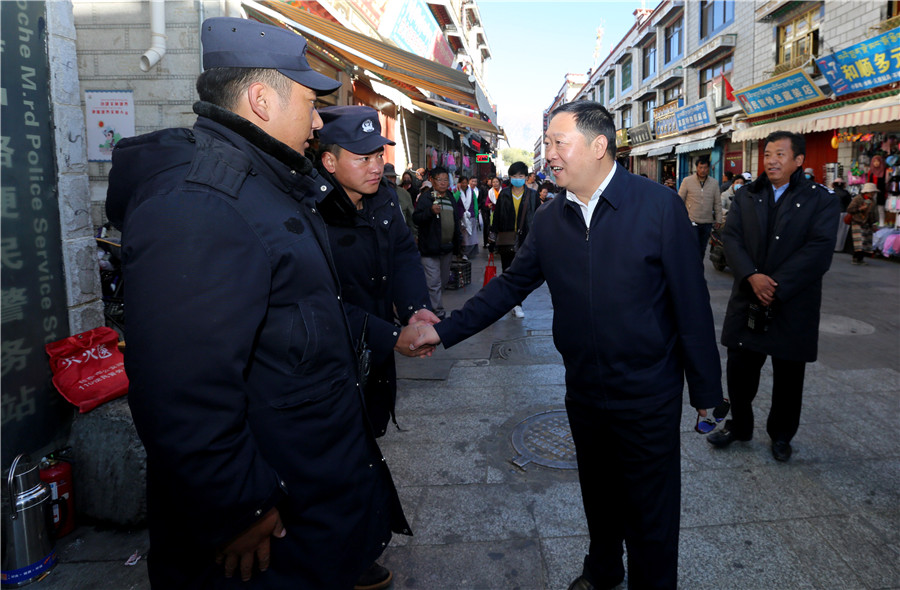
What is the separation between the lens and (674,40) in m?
30.6

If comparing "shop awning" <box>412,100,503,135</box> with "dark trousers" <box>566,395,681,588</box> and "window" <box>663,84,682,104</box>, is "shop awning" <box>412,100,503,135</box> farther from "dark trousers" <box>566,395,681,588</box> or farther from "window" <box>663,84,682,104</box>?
"window" <box>663,84,682,104</box>

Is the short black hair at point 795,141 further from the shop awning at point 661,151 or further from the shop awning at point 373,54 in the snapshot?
the shop awning at point 661,151

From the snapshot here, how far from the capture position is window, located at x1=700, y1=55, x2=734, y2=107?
23.8 m

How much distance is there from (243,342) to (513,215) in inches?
330

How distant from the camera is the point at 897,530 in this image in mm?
3078

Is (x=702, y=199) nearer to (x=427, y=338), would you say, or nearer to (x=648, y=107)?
(x=427, y=338)

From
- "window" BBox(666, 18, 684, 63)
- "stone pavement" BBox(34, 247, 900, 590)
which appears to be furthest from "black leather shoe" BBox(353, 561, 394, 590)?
"window" BBox(666, 18, 684, 63)

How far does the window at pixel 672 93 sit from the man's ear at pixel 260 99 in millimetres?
31735

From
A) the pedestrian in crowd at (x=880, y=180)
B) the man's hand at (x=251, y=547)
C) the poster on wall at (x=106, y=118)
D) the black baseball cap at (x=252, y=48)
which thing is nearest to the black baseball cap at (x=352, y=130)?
the black baseball cap at (x=252, y=48)

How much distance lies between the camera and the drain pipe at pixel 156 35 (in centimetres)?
588

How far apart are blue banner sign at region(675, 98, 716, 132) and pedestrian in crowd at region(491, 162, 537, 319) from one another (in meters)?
18.1

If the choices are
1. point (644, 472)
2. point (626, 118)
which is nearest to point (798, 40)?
point (644, 472)

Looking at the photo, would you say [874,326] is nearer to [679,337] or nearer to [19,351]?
[679,337]

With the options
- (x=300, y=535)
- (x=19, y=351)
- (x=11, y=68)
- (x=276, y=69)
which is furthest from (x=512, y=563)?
(x=11, y=68)
